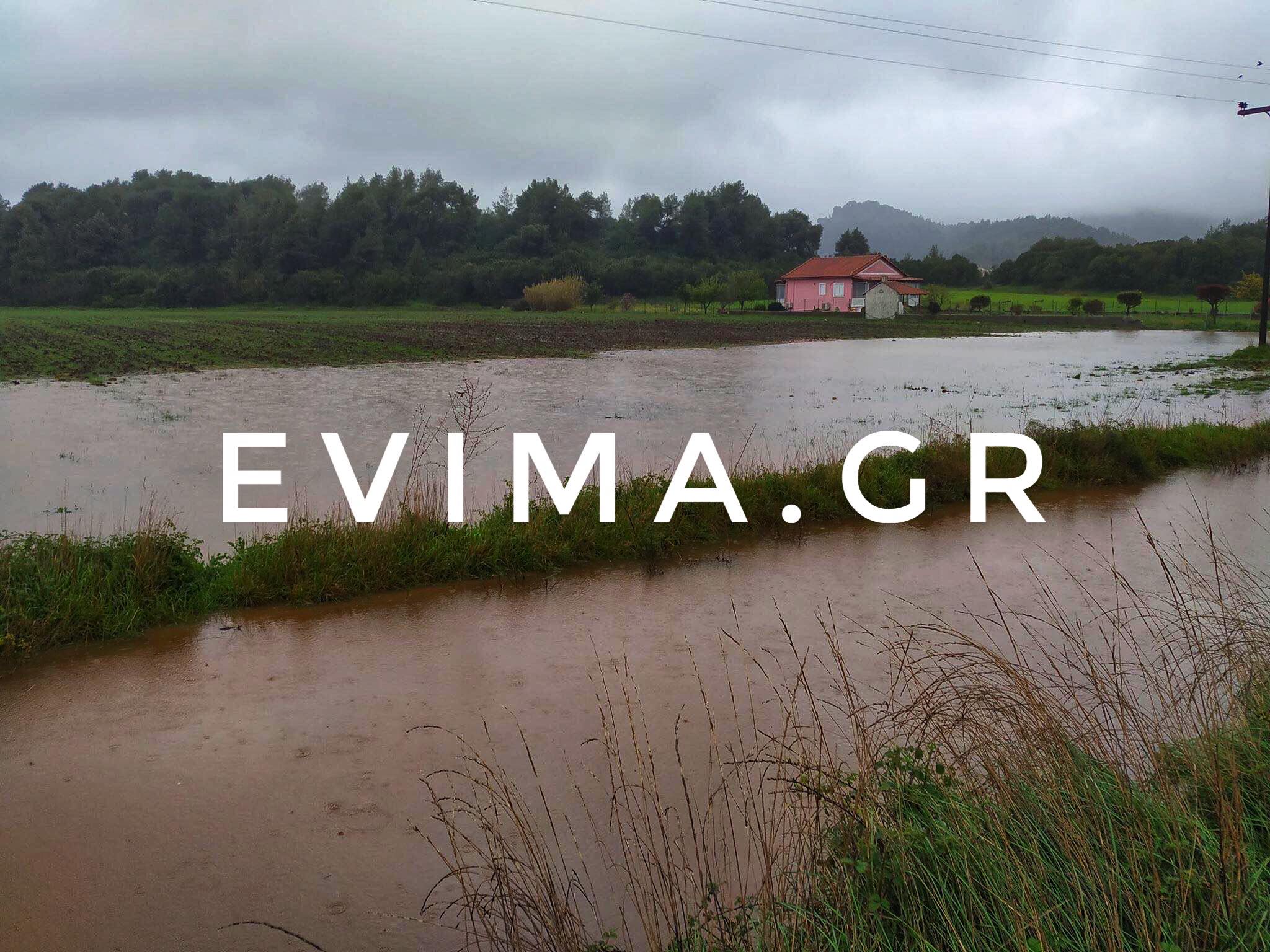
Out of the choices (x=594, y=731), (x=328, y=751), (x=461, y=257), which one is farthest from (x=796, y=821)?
(x=461, y=257)

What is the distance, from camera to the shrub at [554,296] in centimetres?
5944

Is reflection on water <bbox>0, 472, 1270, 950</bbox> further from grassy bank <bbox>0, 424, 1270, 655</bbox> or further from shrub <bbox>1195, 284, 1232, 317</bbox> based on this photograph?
shrub <bbox>1195, 284, 1232, 317</bbox>

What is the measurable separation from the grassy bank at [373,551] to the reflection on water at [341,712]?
0.21 meters

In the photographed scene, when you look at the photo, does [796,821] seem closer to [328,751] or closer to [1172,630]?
[328,751]

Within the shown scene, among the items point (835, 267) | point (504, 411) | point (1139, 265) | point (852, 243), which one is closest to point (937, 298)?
Answer: point (835, 267)

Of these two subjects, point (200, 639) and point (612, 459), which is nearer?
point (200, 639)

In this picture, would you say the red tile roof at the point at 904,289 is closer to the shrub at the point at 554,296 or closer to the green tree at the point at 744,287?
the green tree at the point at 744,287

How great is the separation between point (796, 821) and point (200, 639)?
4.53 m

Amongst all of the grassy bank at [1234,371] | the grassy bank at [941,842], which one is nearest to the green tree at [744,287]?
the grassy bank at [1234,371]

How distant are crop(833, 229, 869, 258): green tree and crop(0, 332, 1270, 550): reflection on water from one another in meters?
54.8

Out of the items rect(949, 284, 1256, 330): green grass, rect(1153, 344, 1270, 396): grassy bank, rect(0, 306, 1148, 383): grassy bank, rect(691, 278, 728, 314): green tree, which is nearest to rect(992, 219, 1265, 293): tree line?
rect(949, 284, 1256, 330): green grass

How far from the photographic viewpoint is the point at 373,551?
7.49 meters

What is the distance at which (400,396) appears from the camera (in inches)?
738

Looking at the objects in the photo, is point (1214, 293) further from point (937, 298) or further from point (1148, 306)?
point (937, 298)
